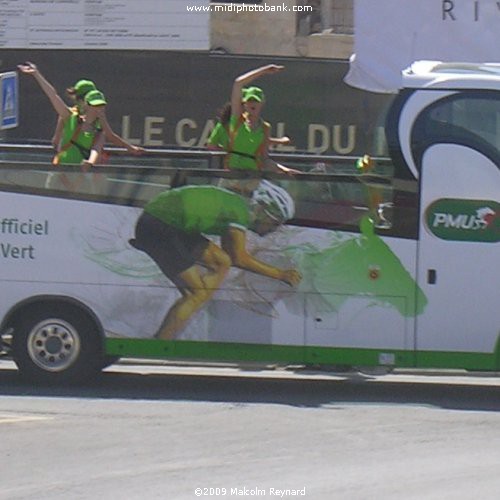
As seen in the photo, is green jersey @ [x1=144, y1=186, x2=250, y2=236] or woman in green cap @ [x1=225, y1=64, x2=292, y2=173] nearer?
green jersey @ [x1=144, y1=186, x2=250, y2=236]

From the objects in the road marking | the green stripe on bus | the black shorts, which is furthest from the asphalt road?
the black shorts

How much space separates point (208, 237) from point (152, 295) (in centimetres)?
67

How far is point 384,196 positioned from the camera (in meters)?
10.2

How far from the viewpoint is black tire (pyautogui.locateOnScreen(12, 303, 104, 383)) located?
10625mm

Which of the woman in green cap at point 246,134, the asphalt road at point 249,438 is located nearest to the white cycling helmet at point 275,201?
the woman in green cap at point 246,134

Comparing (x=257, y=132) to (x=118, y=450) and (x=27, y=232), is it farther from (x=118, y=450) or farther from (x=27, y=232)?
(x=118, y=450)

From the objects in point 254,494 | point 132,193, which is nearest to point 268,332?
point 132,193

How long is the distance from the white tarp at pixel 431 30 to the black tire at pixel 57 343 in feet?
16.9

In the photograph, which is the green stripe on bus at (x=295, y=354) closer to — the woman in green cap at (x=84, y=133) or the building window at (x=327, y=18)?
the woman in green cap at (x=84, y=133)

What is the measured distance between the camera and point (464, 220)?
396 inches

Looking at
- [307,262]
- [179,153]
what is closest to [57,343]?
[179,153]

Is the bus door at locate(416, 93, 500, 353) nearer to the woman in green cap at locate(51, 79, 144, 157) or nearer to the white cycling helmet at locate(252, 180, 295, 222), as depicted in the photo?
the white cycling helmet at locate(252, 180, 295, 222)

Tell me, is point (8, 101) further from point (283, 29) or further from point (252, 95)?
point (283, 29)

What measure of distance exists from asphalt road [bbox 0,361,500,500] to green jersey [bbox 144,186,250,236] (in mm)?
1412
